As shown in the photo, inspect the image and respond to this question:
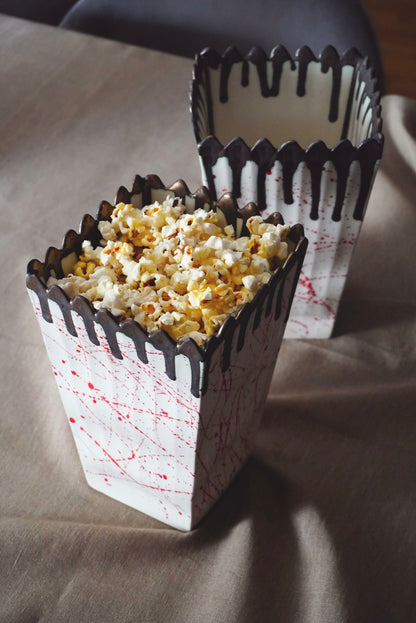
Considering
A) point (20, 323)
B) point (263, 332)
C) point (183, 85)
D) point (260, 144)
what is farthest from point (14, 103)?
point (263, 332)

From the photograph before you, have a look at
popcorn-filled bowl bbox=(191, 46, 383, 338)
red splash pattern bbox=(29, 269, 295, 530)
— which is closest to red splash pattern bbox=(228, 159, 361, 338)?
popcorn-filled bowl bbox=(191, 46, 383, 338)

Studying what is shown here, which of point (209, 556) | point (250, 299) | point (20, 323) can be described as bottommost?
point (209, 556)

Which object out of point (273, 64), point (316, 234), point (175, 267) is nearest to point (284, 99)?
point (273, 64)

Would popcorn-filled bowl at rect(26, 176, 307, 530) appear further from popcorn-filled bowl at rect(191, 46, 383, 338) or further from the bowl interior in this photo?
the bowl interior

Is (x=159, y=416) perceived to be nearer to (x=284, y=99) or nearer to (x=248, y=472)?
(x=248, y=472)

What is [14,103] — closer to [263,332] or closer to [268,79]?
[268,79]

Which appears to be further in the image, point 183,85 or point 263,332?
point 183,85
